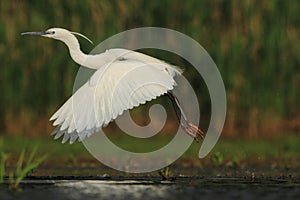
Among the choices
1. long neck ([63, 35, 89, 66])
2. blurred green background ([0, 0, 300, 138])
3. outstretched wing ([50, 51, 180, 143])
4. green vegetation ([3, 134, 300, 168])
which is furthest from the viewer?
blurred green background ([0, 0, 300, 138])

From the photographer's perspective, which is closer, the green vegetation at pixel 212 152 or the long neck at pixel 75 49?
the long neck at pixel 75 49

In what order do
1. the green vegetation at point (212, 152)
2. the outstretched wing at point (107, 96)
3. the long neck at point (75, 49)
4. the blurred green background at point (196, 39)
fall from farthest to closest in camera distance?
the blurred green background at point (196, 39)
the green vegetation at point (212, 152)
the long neck at point (75, 49)
the outstretched wing at point (107, 96)

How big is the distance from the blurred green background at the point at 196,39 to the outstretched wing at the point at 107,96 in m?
3.31

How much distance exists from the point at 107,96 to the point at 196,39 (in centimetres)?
431

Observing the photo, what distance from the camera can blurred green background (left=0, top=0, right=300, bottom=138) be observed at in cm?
1617

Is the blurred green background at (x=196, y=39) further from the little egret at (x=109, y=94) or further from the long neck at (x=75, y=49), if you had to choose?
the little egret at (x=109, y=94)

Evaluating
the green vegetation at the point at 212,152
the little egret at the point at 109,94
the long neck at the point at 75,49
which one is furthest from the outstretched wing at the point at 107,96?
the green vegetation at the point at 212,152

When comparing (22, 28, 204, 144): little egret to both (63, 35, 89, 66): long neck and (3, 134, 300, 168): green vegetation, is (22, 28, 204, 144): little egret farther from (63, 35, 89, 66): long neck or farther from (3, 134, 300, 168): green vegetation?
(3, 134, 300, 168): green vegetation

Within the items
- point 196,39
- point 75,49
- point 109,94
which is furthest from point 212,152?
point 109,94

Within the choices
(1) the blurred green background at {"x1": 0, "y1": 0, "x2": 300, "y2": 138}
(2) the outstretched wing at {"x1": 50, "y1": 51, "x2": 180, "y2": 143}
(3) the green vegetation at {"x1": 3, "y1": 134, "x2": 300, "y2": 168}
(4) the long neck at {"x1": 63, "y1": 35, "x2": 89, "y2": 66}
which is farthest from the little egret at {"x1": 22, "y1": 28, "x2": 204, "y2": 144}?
(1) the blurred green background at {"x1": 0, "y1": 0, "x2": 300, "y2": 138}

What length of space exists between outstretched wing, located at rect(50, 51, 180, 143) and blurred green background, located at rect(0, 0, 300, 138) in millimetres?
3306

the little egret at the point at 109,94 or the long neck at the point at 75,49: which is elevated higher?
the long neck at the point at 75,49

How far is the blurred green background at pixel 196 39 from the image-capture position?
53.1 ft

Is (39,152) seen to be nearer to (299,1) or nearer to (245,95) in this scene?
(245,95)
